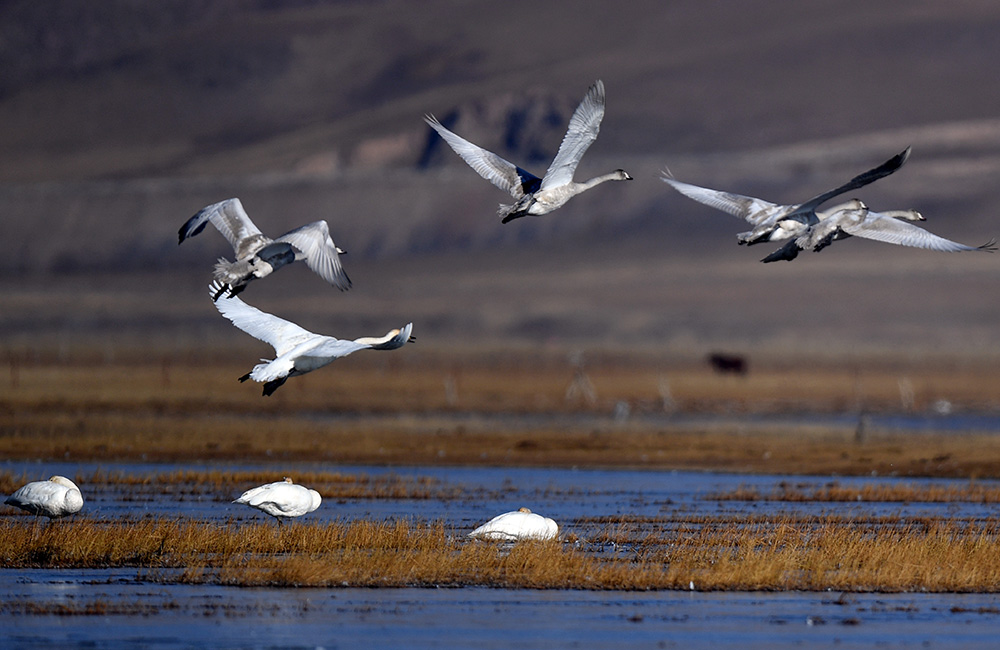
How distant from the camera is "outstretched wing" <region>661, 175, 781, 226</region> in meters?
21.2

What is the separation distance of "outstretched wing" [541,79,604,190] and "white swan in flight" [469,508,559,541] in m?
5.03

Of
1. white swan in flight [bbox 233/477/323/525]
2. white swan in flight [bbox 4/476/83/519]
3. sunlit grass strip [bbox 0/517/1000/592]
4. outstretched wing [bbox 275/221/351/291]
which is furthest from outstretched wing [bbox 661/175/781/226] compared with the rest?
white swan in flight [bbox 4/476/83/519]

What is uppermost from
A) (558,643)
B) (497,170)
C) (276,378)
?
(497,170)

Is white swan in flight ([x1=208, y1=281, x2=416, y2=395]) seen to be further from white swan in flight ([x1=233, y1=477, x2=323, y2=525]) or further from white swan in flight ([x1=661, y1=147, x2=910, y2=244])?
white swan in flight ([x1=661, y1=147, x2=910, y2=244])

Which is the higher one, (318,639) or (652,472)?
(652,472)

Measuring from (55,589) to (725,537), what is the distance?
397 inches

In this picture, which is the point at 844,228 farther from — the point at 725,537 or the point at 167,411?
the point at 167,411

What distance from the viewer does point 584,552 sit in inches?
914

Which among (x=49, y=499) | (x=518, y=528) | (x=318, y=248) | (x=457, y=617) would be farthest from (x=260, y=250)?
(x=49, y=499)

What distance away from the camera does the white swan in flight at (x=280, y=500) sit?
79.9 ft

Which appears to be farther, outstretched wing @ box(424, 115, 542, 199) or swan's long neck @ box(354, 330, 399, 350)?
outstretched wing @ box(424, 115, 542, 199)

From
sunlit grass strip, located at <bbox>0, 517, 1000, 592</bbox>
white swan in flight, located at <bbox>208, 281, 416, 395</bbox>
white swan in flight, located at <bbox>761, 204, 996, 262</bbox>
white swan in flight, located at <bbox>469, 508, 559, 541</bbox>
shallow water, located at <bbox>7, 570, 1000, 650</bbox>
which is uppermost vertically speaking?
white swan in flight, located at <bbox>761, 204, 996, 262</bbox>

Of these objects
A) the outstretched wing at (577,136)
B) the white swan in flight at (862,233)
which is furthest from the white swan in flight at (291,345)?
the white swan in flight at (862,233)

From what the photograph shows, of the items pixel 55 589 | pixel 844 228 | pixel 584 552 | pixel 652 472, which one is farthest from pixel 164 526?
pixel 652 472
